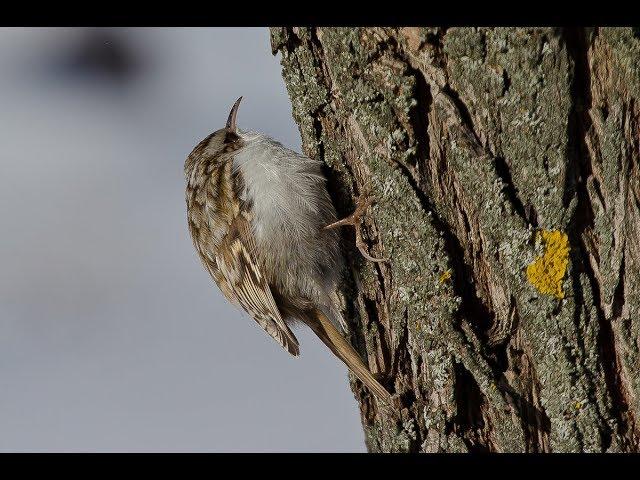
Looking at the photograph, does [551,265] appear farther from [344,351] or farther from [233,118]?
[233,118]

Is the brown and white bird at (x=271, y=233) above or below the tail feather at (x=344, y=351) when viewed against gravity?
above

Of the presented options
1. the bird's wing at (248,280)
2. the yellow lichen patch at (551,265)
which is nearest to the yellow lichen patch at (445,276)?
the yellow lichen patch at (551,265)

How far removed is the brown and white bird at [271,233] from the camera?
2.01 m

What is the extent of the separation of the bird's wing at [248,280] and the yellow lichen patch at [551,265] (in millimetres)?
904

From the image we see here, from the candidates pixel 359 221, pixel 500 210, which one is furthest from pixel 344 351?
pixel 500 210

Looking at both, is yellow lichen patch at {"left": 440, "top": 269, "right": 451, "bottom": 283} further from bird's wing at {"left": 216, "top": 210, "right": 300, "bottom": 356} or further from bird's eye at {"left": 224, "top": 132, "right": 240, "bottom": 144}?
bird's eye at {"left": 224, "top": 132, "right": 240, "bottom": 144}

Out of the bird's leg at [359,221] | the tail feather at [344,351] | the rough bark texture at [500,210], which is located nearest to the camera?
the rough bark texture at [500,210]

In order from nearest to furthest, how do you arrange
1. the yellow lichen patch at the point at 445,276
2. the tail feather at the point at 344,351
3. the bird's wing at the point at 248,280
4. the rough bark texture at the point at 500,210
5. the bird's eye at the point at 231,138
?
the rough bark texture at the point at 500,210
the yellow lichen patch at the point at 445,276
the tail feather at the point at 344,351
the bird's wing at the point at 248,280
the bird's eye at the point at 231,138

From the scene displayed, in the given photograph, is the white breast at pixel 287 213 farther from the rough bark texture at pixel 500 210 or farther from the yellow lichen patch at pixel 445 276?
the yellow lichen patch at pixel 445 276

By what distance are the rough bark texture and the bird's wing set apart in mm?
495

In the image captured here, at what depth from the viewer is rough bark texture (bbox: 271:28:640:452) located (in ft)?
4.33

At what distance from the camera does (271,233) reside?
7.02 ft

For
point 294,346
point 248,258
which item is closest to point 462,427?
point 294,346

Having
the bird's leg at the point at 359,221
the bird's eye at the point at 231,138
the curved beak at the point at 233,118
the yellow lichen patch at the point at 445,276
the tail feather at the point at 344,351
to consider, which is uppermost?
the curved beak at the point at 233,118
